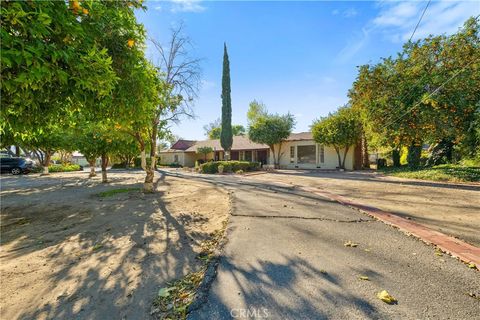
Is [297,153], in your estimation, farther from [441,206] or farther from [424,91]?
[441,206]

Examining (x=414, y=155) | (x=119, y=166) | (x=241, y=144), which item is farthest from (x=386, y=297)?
(x=119, y=166)

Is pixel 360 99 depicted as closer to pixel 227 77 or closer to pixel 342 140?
pixel 342 140

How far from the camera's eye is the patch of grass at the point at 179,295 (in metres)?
2.56

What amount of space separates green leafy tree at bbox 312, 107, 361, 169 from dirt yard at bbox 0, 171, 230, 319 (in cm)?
1641

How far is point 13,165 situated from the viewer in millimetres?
23484

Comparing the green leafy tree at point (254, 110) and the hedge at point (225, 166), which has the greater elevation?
the green leafy tree at point (254, 110)

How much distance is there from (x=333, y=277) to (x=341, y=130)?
20.7 meters

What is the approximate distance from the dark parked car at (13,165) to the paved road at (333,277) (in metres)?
29.5

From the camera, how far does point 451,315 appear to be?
93.3 inches

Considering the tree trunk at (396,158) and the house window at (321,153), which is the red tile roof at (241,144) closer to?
the house window at (321,153)

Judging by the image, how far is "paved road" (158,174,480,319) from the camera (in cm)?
247

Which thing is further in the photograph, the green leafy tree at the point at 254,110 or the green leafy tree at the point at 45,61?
→ the green leafy tree at the point at 254,110

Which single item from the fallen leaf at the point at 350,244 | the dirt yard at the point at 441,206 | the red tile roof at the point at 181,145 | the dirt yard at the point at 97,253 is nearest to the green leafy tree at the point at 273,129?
the dirt yard at the point at 441,206

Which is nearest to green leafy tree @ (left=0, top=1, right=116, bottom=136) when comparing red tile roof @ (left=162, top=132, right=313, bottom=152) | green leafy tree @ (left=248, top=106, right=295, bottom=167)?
green leafy tree @ (left=248, top=106, right=295, bottom=167)
